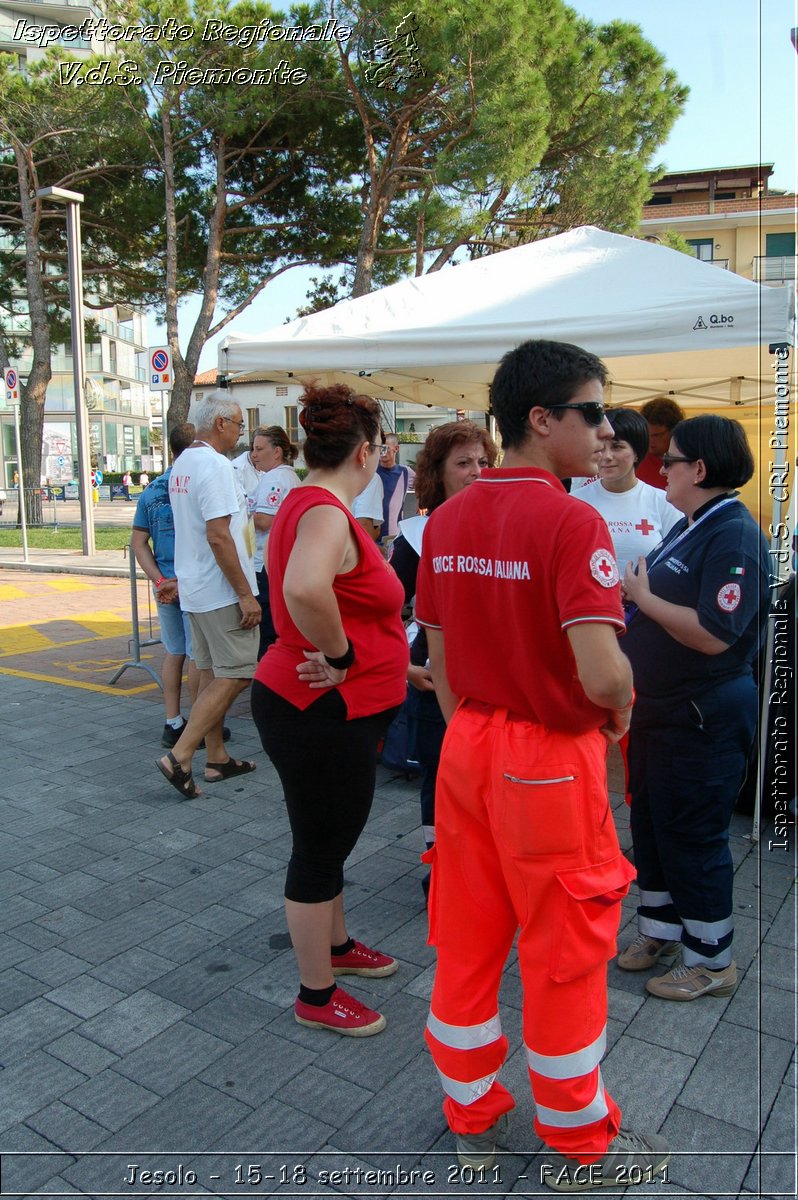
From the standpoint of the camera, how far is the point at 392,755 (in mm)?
4652

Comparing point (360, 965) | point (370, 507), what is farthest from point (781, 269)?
point (360, 965)

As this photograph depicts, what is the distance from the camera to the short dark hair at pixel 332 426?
2373mm

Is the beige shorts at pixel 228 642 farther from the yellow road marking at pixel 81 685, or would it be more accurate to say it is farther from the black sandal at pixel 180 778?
the yellow road marking at pixel 81 685

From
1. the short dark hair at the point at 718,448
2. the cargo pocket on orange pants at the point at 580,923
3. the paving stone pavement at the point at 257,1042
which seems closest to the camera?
the cargo pocket on orange pants at the point at 580,923

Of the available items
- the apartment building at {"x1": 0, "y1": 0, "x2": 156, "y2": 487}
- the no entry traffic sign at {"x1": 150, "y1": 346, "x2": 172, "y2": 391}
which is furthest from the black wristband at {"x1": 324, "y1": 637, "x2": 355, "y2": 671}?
the apartment building at {"x1": 0, "y1": 0, "x2": 156, "y2": 487}

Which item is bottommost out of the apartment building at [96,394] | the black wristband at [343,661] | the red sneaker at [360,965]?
the red sneaker at [360,965]

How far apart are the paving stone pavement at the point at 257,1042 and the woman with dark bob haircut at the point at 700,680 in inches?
10.5

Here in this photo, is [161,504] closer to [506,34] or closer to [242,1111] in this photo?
[242,1111]

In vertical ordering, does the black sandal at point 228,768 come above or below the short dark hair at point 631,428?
below

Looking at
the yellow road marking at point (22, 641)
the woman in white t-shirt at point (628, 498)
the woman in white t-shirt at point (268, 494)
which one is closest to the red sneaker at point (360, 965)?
the woman in white t-shirt at point (628, 498)

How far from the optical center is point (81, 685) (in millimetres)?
6898

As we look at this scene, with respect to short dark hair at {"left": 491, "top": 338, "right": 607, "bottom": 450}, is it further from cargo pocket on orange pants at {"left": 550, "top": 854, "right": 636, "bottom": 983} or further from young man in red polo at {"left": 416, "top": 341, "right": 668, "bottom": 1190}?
cargo pocket on orange pants at {"left": 550, "top": 854, "right": 636, "bottom": 983}

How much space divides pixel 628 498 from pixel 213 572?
2121 millimetres

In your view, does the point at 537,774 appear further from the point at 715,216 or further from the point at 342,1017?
the point at 715,216
